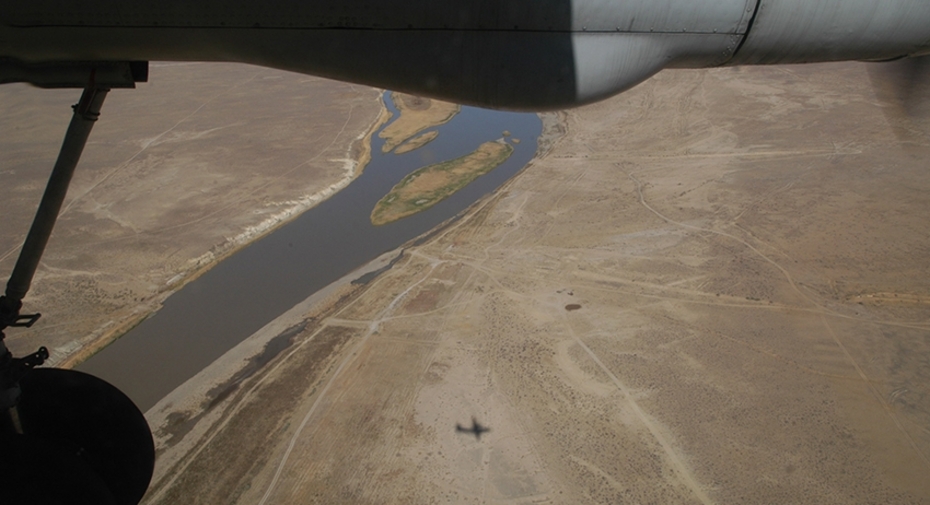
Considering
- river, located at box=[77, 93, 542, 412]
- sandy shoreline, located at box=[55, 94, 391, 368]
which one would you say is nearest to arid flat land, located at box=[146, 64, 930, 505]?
river, located at box=[77, 93, 542, 412]

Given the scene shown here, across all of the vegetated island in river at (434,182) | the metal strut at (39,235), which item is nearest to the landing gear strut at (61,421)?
the metal strut at (39,235)

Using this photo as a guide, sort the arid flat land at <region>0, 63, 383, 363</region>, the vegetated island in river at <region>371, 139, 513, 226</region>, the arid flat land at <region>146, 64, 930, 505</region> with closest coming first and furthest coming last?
the arid flat land at <region>146, 64, 930, 505</region> → the arid flat land at <region>0, 63, 383, 363</region> → the vegetated island in river at <region>371, 139, 513, 226</region>

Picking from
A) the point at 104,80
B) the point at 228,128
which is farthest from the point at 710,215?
the point at 228,128

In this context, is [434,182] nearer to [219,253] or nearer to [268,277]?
[268,277]

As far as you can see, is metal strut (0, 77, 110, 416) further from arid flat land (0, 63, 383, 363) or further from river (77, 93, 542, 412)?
arid flat land (0, 63, 383, 363)

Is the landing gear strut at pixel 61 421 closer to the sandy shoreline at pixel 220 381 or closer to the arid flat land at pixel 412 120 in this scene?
the sandy shoreline at pixel 220 381

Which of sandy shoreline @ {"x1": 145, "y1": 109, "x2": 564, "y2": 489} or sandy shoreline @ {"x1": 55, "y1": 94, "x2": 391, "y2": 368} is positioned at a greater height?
sandy shoreline @ {"x1": 55, "y1": 94, "x2": 391, "y2": 368}

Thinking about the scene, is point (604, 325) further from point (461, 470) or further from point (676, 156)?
point (676, 156)
